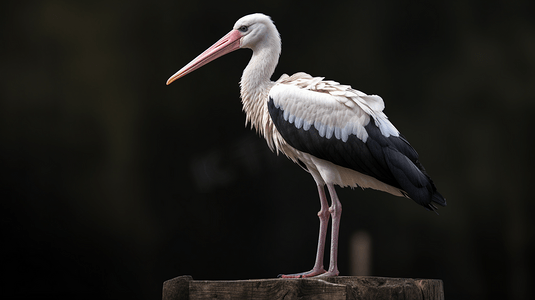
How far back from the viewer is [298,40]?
3.87 metres

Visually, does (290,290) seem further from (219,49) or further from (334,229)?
(219,49)

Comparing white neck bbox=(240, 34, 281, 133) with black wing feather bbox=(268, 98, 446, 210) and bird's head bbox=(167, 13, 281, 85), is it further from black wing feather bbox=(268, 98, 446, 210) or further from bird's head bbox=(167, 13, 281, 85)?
black wing feather bbox=(268, 98, 446, 210)

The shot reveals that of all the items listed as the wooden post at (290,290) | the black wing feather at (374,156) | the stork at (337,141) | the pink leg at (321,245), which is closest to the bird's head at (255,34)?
the stork at (337,141)

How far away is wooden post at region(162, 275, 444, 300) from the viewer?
57.3 inches

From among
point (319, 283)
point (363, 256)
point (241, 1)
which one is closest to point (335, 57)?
point (241, 1)

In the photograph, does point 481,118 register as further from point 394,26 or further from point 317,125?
point 317,125

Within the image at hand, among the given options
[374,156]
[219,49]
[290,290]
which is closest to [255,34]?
[219,49]

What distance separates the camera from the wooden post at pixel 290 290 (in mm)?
1456

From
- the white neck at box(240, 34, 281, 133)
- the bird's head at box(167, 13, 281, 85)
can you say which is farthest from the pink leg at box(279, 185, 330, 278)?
the bird's head at box(167, 13, 281, 85)

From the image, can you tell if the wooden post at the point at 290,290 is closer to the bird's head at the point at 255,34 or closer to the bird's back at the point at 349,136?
the bird's back at the point at 349,136

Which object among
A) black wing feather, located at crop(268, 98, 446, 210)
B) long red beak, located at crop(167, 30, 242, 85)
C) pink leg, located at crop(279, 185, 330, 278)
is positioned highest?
long red beak, located at crop(167, 30, 242, 85)

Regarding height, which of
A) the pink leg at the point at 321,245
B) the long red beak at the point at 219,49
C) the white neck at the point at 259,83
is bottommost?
the pink leg at the point at 321,245

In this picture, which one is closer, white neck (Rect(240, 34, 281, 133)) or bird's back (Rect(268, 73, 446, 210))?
bird's back (Rect(268, 73, 446, 210))

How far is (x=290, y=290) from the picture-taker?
4.81ft
